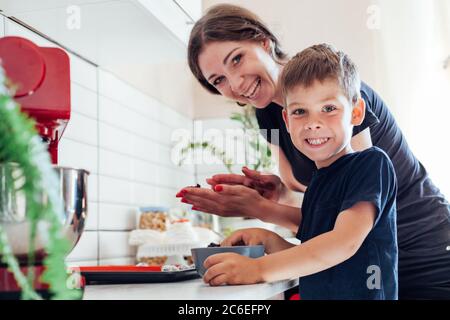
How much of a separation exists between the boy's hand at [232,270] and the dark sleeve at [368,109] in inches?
8.5

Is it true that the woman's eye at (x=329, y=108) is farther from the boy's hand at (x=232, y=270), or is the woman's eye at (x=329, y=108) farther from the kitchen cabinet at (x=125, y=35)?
the kitchen cabinet at (x=125, y=35)

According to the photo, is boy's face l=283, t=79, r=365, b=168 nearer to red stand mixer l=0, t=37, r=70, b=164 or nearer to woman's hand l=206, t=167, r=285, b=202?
woman's hand l=206, t=167, r=285, b=202

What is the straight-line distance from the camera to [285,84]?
2.37ft

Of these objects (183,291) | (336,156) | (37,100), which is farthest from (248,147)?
(37,100)

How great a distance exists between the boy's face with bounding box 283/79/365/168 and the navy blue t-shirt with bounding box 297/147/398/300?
2 centimetres

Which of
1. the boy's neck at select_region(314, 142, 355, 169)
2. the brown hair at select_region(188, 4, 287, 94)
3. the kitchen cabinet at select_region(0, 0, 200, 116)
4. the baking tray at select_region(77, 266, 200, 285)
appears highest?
the kitchen cabinet at select_region(0, 0, 200, 116)

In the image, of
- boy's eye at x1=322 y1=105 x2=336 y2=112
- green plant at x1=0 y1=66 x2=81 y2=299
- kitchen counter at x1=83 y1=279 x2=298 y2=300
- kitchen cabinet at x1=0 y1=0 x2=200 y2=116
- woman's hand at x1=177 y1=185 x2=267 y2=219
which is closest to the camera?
green plant at x1=0 y1=66 x2=81 y2=299

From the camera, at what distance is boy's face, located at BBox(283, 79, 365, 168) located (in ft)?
2.25

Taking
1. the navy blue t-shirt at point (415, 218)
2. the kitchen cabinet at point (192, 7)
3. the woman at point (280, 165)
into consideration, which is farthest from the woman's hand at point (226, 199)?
the kitchen cabinet at point (192, 7)

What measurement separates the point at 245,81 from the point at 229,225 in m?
0.56

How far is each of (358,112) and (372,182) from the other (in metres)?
0.10

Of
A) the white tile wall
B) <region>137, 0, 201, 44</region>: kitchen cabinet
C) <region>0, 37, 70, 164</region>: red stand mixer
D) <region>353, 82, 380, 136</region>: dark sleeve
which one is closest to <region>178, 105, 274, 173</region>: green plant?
the white tile wall

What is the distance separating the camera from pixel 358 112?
2.34ft

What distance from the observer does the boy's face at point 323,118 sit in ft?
→ 2.25
